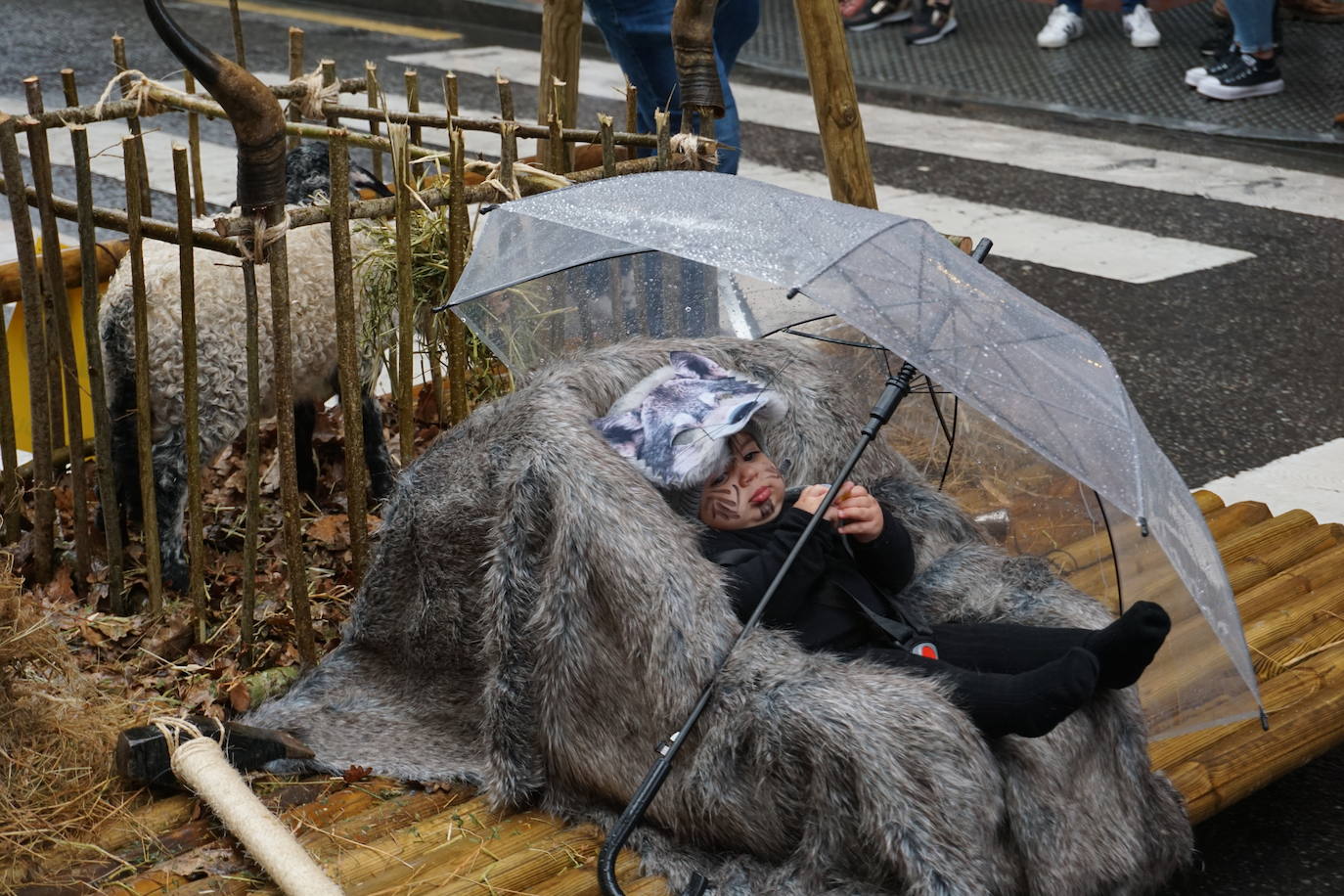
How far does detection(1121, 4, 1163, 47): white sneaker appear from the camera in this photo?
32.2 feet

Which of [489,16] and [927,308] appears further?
[489,16]

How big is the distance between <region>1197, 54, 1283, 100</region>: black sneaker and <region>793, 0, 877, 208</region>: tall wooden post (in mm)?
5014

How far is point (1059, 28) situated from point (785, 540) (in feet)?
26.3

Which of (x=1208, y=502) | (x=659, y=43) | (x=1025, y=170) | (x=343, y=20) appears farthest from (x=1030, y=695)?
(x=343, y=20)

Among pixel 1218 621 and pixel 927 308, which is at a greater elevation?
pixel 927 308

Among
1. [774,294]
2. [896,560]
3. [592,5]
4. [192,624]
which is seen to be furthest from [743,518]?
[592,5]

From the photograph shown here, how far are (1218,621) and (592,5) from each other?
3.26 meters

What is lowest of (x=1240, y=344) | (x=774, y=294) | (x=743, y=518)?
(x=1240, y=344)

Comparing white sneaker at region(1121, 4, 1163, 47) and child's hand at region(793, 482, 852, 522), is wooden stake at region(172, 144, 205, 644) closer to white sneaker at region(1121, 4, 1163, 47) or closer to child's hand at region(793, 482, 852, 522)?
child's hand at region(793, 482, 852, 522)

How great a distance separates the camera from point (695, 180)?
3.08 meters

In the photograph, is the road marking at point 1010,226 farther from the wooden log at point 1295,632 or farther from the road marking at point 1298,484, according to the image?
the wooden log at point 1295,632

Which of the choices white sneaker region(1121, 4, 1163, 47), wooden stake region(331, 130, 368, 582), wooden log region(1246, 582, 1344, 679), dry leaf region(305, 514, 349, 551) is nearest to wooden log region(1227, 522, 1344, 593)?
wooden log region(1246, 582, 1344, 679)

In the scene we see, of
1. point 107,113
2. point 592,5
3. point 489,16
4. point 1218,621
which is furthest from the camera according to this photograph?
point 489,16

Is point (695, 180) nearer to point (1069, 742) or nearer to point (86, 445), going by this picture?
point (1069, 742)
